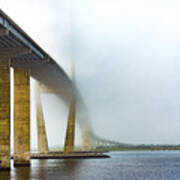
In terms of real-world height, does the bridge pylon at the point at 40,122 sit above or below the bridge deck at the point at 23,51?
below

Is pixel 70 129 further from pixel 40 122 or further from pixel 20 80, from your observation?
pixel 20 80

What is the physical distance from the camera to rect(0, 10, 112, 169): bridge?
43.4 metres

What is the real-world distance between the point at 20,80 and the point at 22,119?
13.6 feet

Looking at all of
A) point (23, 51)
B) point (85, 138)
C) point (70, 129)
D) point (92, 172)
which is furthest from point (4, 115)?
point (85, 138)

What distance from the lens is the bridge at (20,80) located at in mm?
43406

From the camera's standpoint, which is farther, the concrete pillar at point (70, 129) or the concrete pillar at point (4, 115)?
the concrete pillar at point (70, 129)

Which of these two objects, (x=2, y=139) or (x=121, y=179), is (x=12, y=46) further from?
(x=121, y=179)

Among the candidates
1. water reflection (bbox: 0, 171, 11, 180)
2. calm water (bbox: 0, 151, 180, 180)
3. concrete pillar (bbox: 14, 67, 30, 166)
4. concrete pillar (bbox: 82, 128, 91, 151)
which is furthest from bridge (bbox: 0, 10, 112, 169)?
concrete pillar (bbox: 82, 128, 91, 151)

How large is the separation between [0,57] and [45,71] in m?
18.1

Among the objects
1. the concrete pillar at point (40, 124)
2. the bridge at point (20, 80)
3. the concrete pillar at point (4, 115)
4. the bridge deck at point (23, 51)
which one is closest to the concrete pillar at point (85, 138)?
the concrete pillar at point (40, 124)

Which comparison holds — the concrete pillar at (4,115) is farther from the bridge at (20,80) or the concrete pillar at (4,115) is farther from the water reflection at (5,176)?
the water reflection at (5,176)

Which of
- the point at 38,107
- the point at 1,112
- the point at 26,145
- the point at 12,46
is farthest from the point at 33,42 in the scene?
the point at 38,107

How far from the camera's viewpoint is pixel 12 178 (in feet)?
116

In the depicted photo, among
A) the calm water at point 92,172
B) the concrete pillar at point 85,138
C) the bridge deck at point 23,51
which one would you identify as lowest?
the calm water at point 92,172
